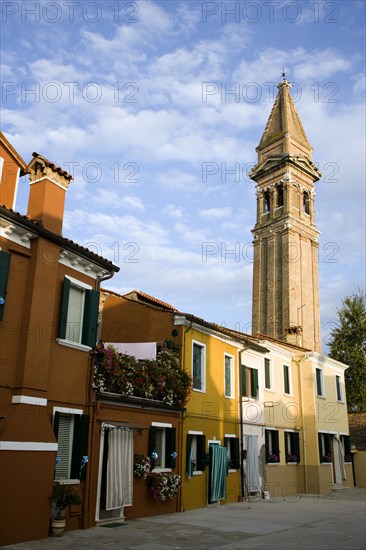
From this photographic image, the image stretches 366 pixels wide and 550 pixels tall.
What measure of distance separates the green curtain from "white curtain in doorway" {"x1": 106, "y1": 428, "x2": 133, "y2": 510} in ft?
15.8

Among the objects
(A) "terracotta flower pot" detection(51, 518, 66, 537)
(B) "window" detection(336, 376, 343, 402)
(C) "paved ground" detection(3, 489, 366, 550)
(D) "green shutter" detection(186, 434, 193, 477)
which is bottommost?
(C) "paved ground" detection(3, 489, 366, 550)

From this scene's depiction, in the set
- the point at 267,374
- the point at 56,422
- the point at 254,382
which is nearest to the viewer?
the point at 56,422

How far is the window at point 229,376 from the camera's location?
19.9 metres

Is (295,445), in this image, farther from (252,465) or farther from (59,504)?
(59,504)

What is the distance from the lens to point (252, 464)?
20359 millimetres

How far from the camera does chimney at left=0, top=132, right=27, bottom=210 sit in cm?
1202

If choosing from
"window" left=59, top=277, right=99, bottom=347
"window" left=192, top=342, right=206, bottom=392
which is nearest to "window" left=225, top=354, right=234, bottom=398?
"window" left=192, top=342, right=206, bottom=392

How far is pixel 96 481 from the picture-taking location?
1235 centimetres

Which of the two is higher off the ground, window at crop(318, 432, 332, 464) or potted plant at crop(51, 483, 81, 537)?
window at crop(318, 432, 332, 464)

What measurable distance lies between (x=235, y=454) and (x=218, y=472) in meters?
1.72

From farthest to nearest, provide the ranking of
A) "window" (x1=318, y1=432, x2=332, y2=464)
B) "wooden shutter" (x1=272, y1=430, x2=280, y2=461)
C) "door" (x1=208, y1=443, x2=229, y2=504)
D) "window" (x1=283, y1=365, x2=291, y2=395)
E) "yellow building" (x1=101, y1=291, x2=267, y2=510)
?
1. "window" (x1=318, y1=432, x2=332, y2=464)
2. "window" (x1=283, y1=365, x2=291, y2=395)
3. "wooden shutter" (x1=272, y1=430, x2=280, y2=461)
4. "door" (x1=208, y1=443, x2=229, y2=504)
5. "yellow building" (x1=101, y1=291, x2=267, y2=510)

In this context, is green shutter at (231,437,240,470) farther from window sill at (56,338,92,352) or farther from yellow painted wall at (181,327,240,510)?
window sill at (56,338,92,352)

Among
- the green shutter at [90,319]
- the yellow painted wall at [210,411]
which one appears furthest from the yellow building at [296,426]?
the green shutter at [90,319]

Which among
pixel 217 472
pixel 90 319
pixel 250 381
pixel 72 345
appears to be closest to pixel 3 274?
pixel 72 345
